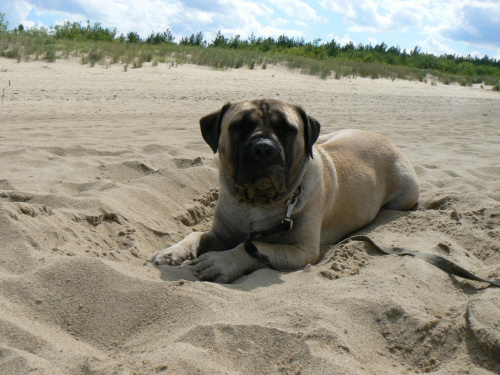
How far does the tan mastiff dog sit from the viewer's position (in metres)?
3.47

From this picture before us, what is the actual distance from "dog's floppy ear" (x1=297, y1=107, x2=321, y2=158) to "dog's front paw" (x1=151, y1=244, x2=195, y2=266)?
45.6 inches

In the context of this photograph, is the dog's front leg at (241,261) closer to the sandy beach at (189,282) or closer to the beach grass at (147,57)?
the sandy beach at (189,282)

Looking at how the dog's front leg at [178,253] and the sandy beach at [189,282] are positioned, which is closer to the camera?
the sandy beach at [189,282]

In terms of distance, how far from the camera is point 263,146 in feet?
11.0

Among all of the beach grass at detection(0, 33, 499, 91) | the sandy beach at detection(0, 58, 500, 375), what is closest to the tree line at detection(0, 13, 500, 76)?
the beach grass at detection(0, 33, 499, 91)

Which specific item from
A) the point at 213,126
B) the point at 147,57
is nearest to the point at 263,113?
the point at 213,126

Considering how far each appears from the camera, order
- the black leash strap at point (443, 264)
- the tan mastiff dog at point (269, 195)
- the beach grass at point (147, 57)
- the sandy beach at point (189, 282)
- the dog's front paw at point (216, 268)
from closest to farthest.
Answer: the sandy beach at point (189, 282)
the black leash strap at point (443, 264)
the dog's front paw at point (216, 268)
the tan mastiff dog at point (269, 195)
the beach grass at point (147, 57)

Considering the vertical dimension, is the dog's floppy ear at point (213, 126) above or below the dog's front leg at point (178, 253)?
above

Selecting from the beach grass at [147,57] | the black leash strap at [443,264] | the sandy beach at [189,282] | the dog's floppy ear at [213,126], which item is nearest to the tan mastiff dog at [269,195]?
the dog's floppy ear at [213,126]

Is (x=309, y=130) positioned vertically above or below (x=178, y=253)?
above

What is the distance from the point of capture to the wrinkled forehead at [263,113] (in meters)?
3.61

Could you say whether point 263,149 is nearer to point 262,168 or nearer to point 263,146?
point 263,146

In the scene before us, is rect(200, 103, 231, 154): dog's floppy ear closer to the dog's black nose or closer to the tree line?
the dog's black nose

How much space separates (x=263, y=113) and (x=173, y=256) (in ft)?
3.84
